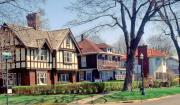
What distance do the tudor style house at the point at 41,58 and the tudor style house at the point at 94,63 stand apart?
10547mm

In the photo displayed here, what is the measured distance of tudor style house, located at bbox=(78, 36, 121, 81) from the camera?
75938 mm

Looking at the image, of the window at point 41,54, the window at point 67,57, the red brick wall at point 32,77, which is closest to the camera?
the red brick wall at point 32,77

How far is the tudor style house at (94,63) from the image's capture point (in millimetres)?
75938

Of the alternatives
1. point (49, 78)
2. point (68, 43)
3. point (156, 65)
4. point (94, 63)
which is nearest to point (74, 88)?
point (49, 78)

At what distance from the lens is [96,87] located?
1698 inches

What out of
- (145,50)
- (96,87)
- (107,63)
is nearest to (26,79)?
(96,87)

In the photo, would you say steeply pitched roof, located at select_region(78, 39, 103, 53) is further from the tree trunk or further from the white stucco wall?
the tree trunk

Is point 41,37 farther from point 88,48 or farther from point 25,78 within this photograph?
point 88,48

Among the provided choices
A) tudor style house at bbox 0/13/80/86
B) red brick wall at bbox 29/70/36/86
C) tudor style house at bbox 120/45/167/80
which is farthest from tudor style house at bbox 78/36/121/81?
red brick wall at bbox 29/70/36/86

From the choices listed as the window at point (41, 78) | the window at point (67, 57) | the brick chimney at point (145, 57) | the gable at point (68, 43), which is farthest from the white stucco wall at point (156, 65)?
the window at point (41, 78)

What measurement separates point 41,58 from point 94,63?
62.8 ft

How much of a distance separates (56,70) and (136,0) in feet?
79.5

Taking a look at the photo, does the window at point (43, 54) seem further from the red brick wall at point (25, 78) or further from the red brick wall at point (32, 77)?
the red brick wall at point (25, 78)

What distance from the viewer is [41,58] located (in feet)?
192
